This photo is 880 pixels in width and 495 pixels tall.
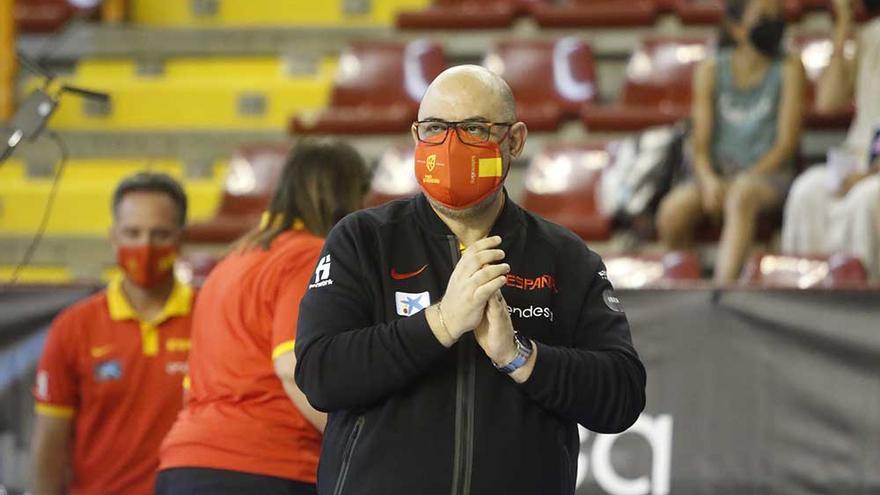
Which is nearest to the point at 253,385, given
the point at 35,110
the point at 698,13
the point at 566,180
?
the point at 35,110

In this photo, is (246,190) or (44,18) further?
(44,18)

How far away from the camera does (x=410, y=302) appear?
8.61ft

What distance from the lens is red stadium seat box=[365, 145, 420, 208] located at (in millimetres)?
7344

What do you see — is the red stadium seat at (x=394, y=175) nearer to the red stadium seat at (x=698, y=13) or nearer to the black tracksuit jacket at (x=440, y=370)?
the red stadium seat at (x=698, y=13)

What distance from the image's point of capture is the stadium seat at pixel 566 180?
7.27 m

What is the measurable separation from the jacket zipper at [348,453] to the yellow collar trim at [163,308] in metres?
1.75

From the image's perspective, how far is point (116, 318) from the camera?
424 centimetres

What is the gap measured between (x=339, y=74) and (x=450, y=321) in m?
6.22

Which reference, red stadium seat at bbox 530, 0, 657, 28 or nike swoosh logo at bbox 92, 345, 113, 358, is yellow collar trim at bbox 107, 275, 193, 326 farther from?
red stadium seat at bbox 530, 0, 657, 28

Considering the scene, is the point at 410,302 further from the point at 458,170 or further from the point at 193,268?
the point at 193,268

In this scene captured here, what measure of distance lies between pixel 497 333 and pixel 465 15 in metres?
6.47

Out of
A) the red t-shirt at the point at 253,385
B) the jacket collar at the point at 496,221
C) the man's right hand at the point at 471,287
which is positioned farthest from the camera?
the red t-shirt at the point at 253,385

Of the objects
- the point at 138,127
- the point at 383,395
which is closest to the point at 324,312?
the point at 383,395

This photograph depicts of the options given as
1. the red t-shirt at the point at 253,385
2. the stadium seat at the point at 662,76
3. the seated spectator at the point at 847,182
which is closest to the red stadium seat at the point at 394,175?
the stadium seat at the point at 662,76
